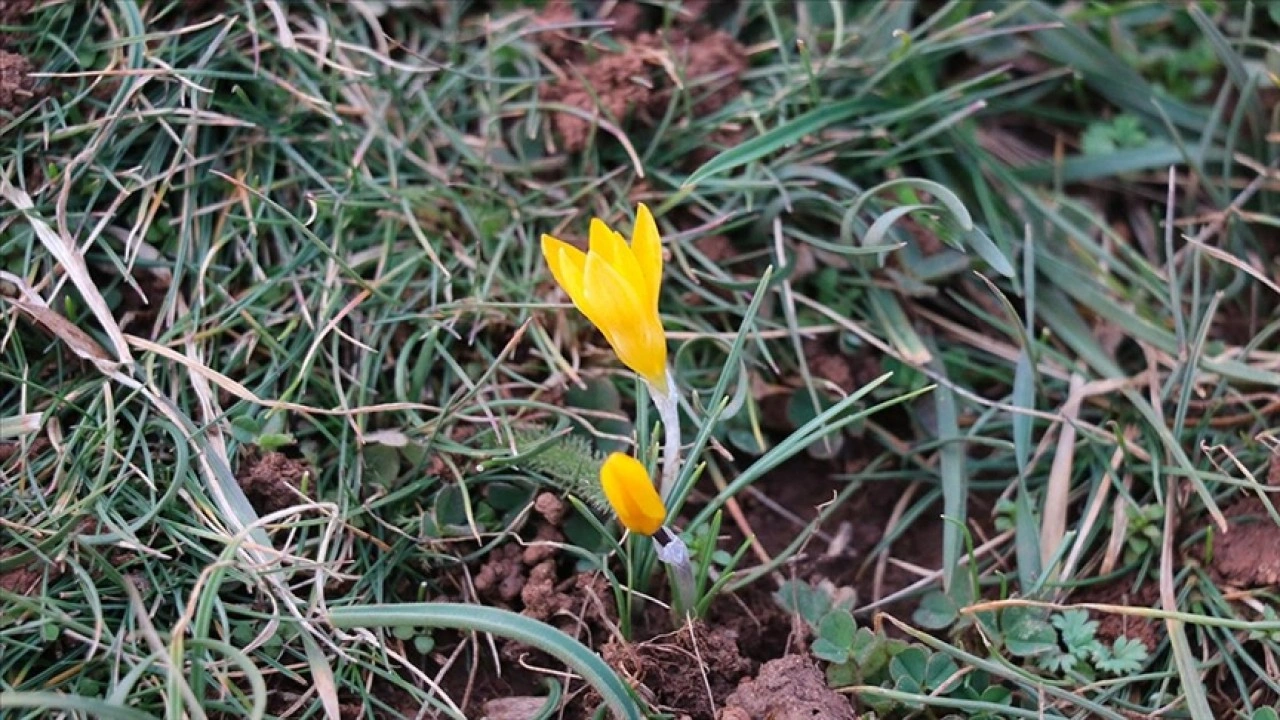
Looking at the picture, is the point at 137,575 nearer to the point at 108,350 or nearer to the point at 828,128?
the point at 108,350

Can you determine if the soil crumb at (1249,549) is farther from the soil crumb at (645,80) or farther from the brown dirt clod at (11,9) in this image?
the brown dirt clod at (11,9)

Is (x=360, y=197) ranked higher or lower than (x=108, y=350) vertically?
higher

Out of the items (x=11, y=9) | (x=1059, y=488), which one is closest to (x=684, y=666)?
(x=1059, y=488)

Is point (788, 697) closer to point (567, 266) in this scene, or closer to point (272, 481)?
point (567, 266)

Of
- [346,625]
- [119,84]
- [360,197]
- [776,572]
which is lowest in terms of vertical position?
[776,572]

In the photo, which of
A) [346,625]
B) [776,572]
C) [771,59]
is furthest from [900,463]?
[346,625]

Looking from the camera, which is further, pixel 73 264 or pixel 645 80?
pixel 645 80
